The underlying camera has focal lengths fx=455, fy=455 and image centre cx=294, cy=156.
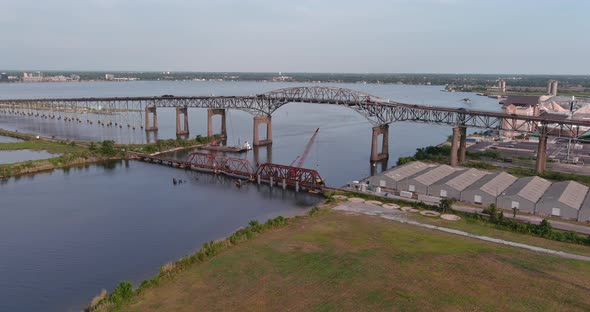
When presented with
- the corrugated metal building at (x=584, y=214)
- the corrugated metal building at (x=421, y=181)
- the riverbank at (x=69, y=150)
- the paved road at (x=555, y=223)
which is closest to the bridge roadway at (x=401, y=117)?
the corrugated metal building at (x=421, y=181)

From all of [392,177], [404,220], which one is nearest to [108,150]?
[392,177]

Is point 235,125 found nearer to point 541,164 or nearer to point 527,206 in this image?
point 541,164

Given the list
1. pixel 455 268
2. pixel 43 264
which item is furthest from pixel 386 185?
pixel 43 264

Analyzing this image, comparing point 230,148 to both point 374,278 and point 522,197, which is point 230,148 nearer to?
point 522,197

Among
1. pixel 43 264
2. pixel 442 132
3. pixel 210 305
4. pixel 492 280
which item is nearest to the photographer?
pixel 210 305

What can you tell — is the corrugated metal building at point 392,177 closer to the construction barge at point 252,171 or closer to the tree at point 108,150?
the construction barge at point 252,171

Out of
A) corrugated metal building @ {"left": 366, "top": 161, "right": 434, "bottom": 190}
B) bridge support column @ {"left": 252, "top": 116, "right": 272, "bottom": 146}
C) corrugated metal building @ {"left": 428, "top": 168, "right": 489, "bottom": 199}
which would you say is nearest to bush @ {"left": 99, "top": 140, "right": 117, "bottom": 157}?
bridge support column @ {"left": 252, "top": 116, "right": 272, "bottom": 146}

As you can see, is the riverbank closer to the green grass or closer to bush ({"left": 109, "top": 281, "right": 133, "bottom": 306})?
the green grass
